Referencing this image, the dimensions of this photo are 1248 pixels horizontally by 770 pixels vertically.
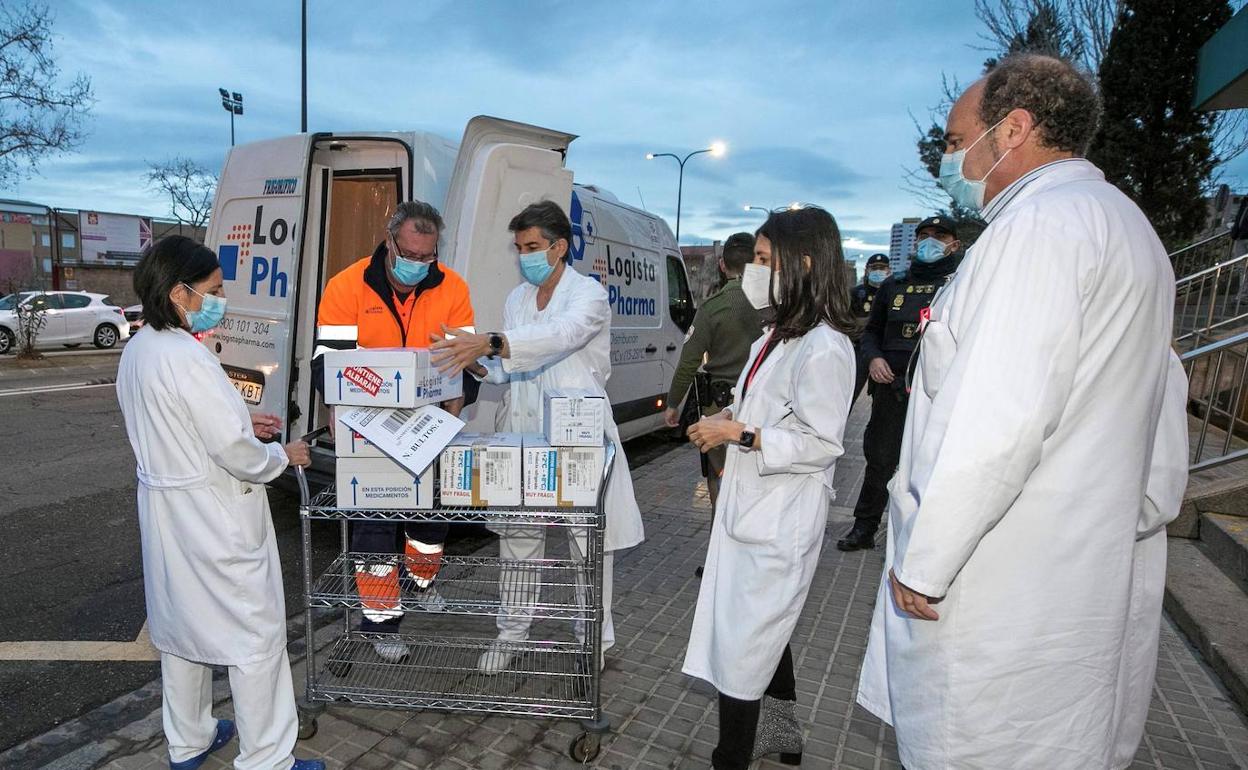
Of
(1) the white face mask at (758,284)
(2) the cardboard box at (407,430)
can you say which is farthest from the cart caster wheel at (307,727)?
(1) the white face mask at (758,284)

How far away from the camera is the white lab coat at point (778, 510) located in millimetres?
2309

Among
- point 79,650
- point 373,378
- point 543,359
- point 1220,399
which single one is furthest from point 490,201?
point 1220,399

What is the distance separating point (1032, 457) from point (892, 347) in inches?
150

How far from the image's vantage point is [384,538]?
3.24 meters

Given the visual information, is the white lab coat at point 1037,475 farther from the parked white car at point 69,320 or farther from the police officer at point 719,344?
the parked white car at point 69,320

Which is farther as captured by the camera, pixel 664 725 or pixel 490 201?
pixel 490 201

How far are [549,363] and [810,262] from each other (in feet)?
4.54

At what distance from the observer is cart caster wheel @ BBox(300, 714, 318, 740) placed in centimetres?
277

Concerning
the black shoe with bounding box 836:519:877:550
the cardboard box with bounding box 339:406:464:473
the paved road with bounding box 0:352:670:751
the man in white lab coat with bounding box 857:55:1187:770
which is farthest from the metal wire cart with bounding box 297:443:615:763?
the black shoe with bounding box 836:519:877:550

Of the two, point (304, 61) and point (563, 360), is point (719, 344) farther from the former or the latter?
point (304, 61)

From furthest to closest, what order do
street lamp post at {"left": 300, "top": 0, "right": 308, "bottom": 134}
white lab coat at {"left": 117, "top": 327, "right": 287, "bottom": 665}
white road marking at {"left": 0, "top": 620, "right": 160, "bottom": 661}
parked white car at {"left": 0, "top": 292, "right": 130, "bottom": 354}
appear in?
1. street lamp post at {"left": 300, "top": 0, "right": 308, "bottom": 134}
2. parked white car at {"left": 0, "top": 292, "right": 130, "bottom": 354}
3. white road marking at {"left": 0, "top": 620, "right": 160, "bottom": 661}
4. white lab coat at {"left": 117, "top": 327, "right": 287, "bottom": 665}

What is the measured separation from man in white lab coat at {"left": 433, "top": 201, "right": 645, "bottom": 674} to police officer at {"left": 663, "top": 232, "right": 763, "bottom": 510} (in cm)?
110

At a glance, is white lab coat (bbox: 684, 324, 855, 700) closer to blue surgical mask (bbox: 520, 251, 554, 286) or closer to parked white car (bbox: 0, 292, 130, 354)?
blue surgical mask (bbox: 520, 251, 554, 286)

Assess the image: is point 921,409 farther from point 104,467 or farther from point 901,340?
point 104,467
